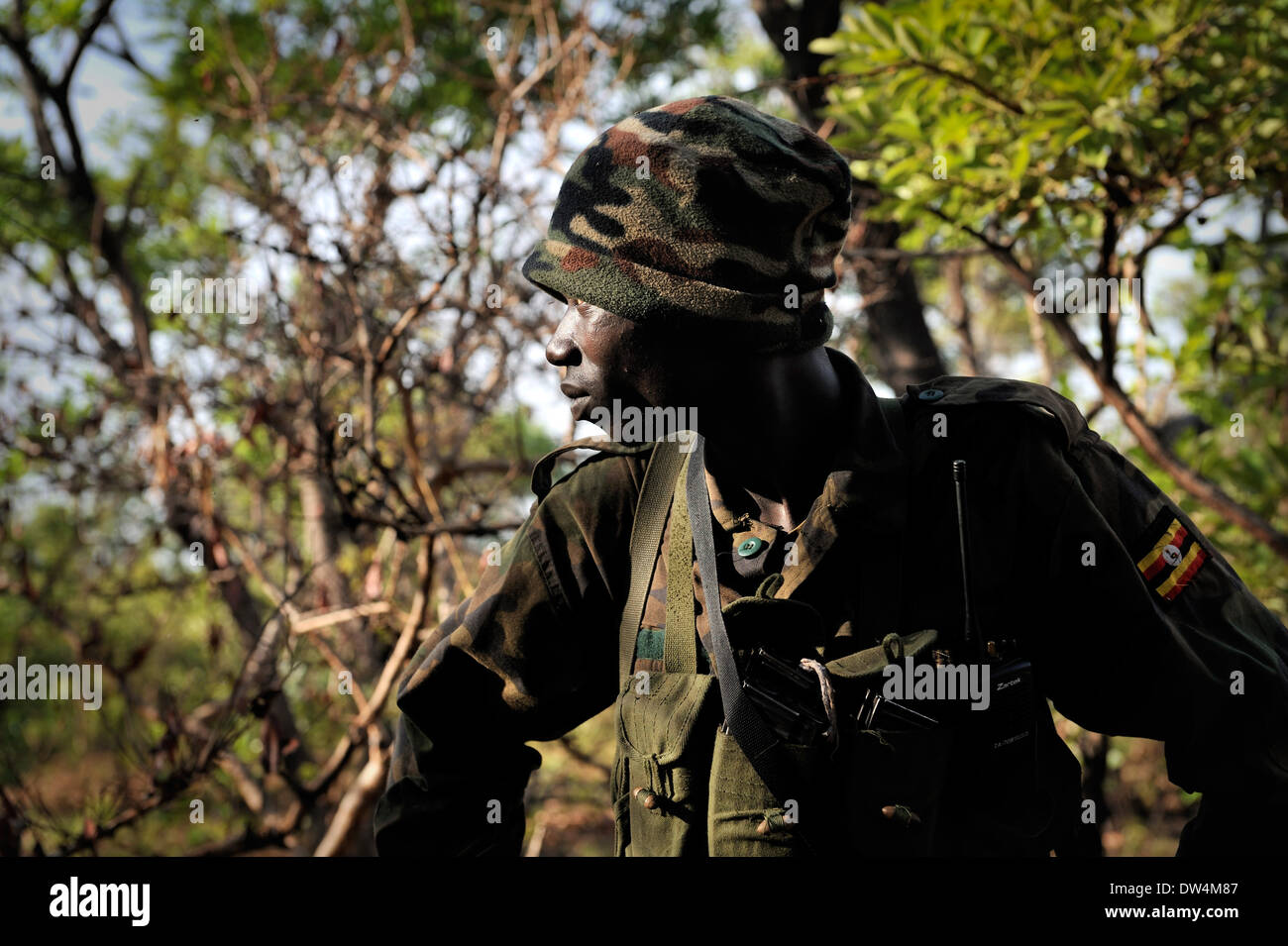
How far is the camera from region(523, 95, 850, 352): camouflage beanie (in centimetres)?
178

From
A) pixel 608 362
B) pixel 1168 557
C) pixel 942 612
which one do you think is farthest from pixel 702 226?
pixel 1168 557

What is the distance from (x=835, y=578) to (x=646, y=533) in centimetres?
34

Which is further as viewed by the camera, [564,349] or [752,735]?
[564,349]

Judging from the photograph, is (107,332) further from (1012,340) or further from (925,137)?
(1012,340)

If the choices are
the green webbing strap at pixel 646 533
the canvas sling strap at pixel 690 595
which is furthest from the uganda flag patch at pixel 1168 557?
the green webbing strap at pixel 646 533

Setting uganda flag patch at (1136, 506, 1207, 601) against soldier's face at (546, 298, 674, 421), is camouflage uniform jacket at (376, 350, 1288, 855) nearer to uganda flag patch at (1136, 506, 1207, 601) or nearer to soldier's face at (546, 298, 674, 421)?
uganda flag patch at (1136, 506, 1207, 601)

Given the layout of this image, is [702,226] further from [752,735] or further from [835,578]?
[752,735]

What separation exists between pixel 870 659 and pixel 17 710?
11030mm

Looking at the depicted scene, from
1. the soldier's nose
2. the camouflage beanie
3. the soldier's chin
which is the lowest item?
the soldier's chin

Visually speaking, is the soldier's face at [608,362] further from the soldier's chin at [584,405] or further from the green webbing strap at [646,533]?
the green webbing strap at [646,533]

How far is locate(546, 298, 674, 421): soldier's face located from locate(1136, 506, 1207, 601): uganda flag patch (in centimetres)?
83

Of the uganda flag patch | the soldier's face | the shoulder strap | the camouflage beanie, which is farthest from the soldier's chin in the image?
the uganda flag patch

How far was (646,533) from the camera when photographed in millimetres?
1943

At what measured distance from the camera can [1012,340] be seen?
15469mm
